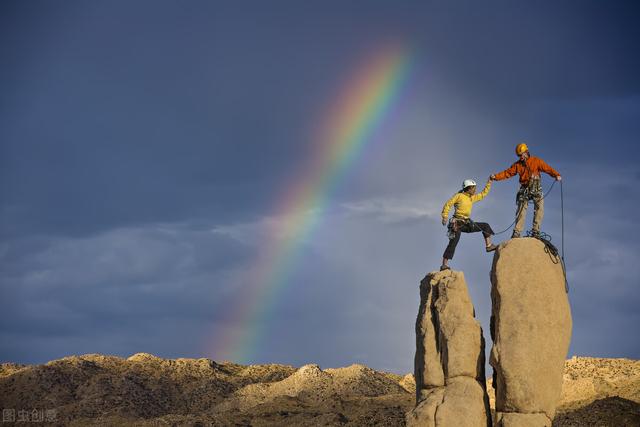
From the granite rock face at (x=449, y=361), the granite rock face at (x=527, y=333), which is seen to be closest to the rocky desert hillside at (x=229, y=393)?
the granite rock face at (x=449, y=361)

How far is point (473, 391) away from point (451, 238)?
5.38 metres

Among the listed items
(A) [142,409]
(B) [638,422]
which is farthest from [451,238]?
(A) [142,409]

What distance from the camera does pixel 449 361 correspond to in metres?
28.2

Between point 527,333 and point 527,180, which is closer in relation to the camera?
point 527,333

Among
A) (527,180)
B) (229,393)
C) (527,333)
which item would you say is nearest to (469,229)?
(527,180)

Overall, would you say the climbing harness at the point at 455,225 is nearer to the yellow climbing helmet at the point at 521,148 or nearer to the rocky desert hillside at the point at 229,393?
the yellow climbing helmet at the point at 521,148

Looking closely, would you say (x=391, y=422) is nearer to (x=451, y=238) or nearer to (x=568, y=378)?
(x=568, y=378)

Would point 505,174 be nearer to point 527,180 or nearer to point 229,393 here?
point 527,180

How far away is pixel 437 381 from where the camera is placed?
2844cm

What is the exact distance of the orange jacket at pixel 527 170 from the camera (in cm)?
A: 2939

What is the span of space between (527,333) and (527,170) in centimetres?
576

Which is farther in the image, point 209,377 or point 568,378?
point 209,377

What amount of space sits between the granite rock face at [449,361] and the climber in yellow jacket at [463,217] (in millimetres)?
1212

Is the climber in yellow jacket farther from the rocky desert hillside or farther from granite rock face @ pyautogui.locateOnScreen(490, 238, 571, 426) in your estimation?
the rocky desert hillside
